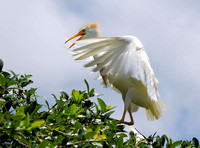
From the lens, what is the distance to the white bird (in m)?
4.06

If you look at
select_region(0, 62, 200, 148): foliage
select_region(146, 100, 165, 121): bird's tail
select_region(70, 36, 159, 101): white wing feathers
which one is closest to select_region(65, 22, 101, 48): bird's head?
select_region(70, 36, 159, 101): white wing feathers

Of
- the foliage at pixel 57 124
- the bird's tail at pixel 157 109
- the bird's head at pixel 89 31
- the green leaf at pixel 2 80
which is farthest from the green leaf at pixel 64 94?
the bird's head at pixel 89 31

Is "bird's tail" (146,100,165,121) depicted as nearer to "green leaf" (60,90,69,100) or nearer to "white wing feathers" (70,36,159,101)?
"white wing feathers" (70,36,159,101)

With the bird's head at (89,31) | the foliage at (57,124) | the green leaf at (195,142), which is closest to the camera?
the foliage at (57,124)

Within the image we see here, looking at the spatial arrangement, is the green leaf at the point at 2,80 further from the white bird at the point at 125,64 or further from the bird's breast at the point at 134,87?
the bird's breast at the point at 134,87

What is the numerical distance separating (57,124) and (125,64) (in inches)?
69.1

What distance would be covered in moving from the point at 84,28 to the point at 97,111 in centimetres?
285

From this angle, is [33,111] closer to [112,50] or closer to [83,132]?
[83,132]

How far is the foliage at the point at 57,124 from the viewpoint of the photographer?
2332 millimetres

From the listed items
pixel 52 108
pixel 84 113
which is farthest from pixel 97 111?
pixel 52 108

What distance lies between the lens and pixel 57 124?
2729mm

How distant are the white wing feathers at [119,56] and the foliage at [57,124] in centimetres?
50

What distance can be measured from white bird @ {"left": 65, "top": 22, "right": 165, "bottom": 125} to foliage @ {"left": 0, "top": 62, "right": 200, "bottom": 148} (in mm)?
514

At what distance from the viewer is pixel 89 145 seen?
2.50 metres
